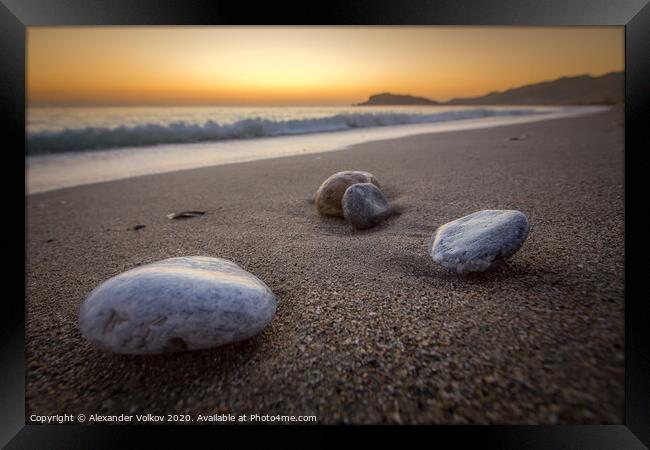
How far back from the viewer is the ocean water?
5.11 meters

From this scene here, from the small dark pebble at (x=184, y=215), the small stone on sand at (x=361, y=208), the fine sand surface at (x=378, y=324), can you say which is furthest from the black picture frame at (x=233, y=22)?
the small dark pebble at (x=184, y=215)

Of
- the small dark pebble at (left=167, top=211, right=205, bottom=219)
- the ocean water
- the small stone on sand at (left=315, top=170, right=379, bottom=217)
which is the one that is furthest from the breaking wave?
the small stone on sand at (left=315, top=170, right=379, bottom=217)

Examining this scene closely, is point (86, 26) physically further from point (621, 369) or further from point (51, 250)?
point (621, 369)

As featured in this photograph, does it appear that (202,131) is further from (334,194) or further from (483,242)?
(483,242)

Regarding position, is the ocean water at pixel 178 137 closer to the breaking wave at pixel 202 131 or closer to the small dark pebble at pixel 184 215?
the breaking wave at pixel 202 131

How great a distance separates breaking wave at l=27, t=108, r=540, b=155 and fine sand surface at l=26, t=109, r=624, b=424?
4.95 metres

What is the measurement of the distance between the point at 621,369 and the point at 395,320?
0.75m

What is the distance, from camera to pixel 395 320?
4.41 feet

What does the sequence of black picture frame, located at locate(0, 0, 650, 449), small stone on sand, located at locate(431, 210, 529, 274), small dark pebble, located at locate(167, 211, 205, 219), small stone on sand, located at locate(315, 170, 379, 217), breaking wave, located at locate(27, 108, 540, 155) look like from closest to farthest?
black picture frame, located at locate(0, 0, 650, 449), small stone on sand, located at locate(431, 210, 529, 274), small stone on sand, located at locate(315, 170, 379, 217), small dark pebble, located at locate(167, 211, 205, 219), breaking wave, located at locate(27, 108, 540, 155)

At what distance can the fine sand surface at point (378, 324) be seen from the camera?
98 cm

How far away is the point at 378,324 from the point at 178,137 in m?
8.86

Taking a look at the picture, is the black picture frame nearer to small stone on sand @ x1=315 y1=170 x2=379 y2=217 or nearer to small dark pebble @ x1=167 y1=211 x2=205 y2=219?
small stone on sand @ x1=315 y1=170 x2=379 y2=217

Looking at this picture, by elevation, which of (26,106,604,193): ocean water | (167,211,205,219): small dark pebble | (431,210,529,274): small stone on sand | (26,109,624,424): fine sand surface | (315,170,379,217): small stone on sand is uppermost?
(26,106,604,193): ocean water
